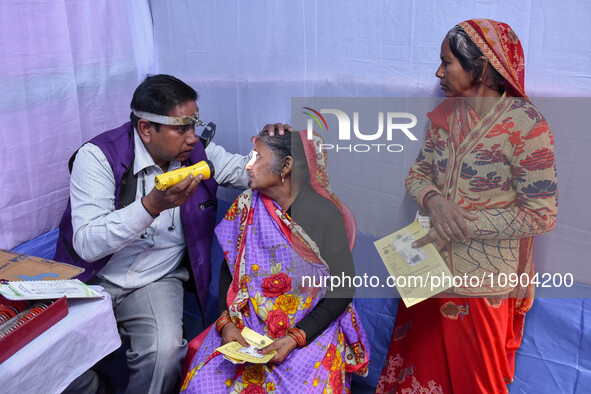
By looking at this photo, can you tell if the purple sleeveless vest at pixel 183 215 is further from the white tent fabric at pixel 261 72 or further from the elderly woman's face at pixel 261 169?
the white tent fabric at pixel 261 72

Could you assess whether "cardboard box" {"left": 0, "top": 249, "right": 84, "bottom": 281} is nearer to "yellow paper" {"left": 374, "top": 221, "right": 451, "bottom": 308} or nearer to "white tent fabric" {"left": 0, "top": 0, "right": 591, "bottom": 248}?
"white tent fabric" {"left": 0, "top": 0, "right": 591, "bottom": 248}

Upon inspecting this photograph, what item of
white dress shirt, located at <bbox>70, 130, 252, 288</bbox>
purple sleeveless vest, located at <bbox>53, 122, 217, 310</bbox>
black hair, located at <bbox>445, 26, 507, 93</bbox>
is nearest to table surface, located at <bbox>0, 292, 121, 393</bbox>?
white dress shirt, located at <bbox>70, 130, 252, 288</bbox>

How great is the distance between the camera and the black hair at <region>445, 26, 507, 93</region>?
1495 millimetres

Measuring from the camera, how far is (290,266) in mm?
1840

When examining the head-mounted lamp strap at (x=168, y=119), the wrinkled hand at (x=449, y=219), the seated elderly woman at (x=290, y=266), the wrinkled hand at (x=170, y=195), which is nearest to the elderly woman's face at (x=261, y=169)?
the seated elderly woman at (x=290, y=266)

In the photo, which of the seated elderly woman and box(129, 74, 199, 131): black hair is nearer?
the seated elderly woman

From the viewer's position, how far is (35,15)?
2.31 meters

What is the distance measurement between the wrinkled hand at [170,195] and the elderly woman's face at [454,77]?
0.92 metres

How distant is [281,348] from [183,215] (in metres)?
0.74

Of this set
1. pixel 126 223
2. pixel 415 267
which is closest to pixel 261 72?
pixel 126 223

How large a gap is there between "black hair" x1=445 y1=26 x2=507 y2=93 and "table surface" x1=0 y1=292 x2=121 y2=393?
4.51ft

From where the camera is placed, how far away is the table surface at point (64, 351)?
52.5 inches

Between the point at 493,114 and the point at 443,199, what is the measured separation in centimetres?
32

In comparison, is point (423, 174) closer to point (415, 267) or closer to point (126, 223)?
point (415, 267)
